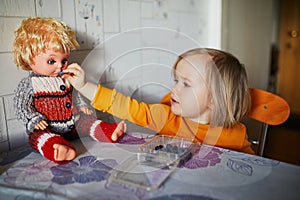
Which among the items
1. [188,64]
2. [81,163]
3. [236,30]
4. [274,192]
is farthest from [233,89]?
[236,30]

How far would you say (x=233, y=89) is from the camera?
0.90 meters

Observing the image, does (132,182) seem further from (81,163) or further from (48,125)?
(48,125)

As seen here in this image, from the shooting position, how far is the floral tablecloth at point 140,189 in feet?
1.78

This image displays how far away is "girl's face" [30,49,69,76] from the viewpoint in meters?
0.73

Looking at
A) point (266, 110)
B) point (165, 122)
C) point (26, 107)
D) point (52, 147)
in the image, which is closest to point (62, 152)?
point (52, 147)

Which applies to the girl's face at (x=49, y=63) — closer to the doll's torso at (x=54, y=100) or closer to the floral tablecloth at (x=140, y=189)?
the doll's torso at (x=54, y=100)

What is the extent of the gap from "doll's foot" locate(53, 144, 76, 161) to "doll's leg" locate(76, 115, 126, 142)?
15 centimetres

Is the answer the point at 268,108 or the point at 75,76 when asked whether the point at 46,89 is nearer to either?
the point at 75,76

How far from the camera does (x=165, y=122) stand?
97 centimetres

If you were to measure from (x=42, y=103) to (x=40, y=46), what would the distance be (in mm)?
146

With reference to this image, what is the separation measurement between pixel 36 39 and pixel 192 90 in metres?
0.46

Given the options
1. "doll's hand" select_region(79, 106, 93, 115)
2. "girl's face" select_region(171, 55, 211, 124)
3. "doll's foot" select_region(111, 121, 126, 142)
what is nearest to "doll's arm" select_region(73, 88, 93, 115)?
"doll's hand" select_region(79, 106, 93, 115)

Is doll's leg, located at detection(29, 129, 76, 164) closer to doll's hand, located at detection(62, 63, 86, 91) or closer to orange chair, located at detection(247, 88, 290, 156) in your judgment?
doll's hand, located at detection(62, 63, 86, 91)

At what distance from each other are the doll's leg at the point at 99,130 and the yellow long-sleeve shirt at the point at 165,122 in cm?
6
